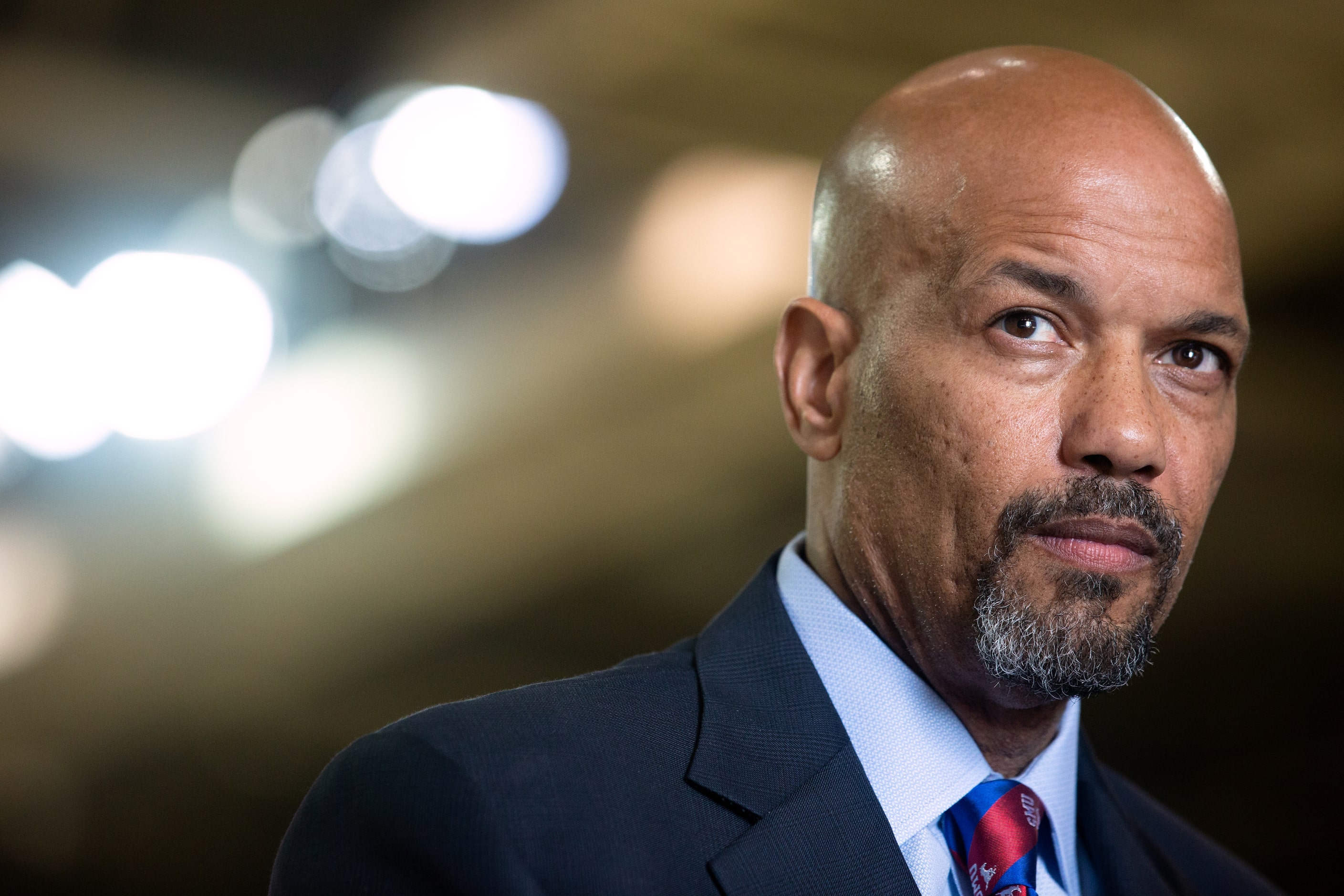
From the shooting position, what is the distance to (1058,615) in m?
1.49

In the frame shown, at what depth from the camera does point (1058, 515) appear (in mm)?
1482

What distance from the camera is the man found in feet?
4.43

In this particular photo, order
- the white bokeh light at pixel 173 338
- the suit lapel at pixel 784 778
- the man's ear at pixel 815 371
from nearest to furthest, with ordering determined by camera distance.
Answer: the suit lapel at pixel 784 778 → the man's ear at pixel 815 371 → the white bokeh light at pixel 173 338

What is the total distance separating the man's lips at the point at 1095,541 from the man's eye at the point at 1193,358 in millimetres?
243

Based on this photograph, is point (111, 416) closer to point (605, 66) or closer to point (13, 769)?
point (13, 769)

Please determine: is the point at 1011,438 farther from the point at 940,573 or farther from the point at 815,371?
the point at 815,371

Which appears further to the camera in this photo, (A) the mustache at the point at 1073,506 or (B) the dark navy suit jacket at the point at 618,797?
(A) the mustache at the point at 1073,506

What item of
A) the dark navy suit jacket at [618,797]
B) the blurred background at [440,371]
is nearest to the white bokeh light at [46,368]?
the blurred background at [440,371]

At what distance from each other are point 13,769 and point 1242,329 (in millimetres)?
6092

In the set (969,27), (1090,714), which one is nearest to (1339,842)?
(1090,714)

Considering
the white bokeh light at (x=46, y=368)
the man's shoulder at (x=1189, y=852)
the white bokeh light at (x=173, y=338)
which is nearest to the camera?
the man's shoulder at (x=1189, y=852)

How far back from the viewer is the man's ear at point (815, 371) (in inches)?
67.3

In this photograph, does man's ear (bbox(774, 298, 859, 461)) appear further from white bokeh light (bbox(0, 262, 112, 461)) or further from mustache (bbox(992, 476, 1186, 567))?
white bokeh light (bbox(0, 262, 112, 461))

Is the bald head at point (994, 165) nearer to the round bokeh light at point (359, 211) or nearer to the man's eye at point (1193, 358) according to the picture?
the man's eye at point (1193, 358)
